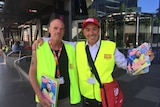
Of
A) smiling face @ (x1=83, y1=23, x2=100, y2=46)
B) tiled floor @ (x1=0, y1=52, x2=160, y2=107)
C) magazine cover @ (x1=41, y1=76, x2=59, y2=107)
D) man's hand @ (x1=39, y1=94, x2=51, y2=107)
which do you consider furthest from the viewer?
tiled floor @ (x1=0, y1=52, x2=160, y2=107)

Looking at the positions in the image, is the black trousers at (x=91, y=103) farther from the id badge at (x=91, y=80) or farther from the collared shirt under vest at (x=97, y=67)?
the id badge at (x=91, y=80)

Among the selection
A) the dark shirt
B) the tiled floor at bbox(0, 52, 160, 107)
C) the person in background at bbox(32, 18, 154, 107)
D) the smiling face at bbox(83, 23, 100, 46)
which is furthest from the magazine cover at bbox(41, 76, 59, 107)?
the tiled floor at bbox(0, 52, 160, 107)

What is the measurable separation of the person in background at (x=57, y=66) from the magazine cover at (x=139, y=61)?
0.56m

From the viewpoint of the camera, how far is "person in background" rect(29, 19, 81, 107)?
190 centimetres

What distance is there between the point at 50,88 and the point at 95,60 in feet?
1.66

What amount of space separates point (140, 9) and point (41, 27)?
18.6 meters

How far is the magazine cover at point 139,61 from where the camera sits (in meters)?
1.88

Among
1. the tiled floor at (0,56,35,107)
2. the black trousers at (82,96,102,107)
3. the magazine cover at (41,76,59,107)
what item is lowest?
the tiled floor at (0,56,35,107)

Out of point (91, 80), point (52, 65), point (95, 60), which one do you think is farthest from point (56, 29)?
point (91, 80)

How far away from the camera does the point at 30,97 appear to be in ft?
16.6

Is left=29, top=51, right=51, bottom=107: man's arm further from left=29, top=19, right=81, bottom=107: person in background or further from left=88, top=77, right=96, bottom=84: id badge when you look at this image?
left=88, top=77, right=96, bottom=84: id badge

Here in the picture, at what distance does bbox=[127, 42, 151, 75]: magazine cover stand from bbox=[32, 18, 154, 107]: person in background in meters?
0.05

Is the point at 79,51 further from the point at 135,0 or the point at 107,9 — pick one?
the point at 107,9

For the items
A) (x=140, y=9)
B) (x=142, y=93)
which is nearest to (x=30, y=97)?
(x=142, y=93)
